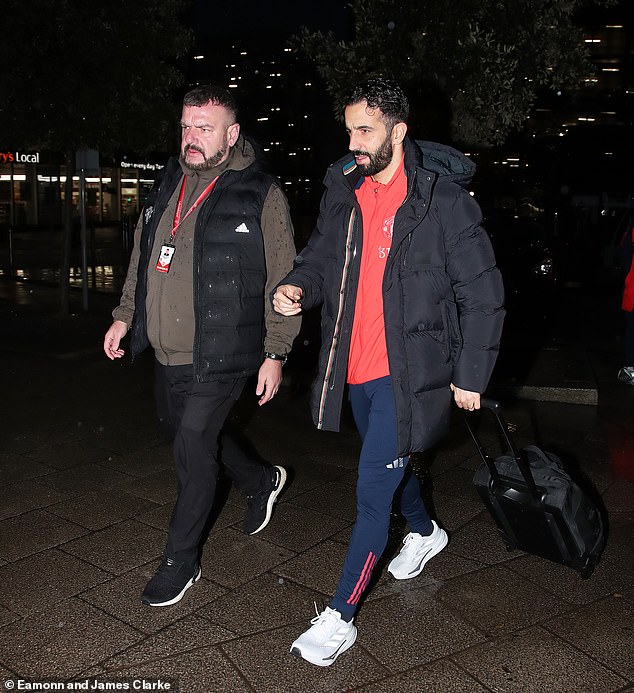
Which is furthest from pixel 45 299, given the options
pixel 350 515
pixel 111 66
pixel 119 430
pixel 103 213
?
pixel 103 213

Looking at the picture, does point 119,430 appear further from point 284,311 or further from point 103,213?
point 103,213

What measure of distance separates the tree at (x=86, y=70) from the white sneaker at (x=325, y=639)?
9.30 meters

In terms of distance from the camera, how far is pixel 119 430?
6.50 metres

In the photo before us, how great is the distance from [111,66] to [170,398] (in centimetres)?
835

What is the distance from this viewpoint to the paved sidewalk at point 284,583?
3186 mm

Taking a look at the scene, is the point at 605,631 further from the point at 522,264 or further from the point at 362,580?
the point at 522,264

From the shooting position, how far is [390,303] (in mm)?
3221

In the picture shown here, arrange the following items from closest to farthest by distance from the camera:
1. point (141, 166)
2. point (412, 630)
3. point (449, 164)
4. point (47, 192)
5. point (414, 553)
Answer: point (449, 164) < point (412, 630) < point (414, 553) < point (47, 192) < point (141, 166)

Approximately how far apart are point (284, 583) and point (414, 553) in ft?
2.07

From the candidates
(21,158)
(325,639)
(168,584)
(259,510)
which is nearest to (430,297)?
(325,639)

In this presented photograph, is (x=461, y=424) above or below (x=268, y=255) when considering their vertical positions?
below

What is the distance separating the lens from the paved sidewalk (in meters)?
3.19

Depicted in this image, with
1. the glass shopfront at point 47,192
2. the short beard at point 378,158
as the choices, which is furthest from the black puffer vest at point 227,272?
the glass shopfront at point 47,192

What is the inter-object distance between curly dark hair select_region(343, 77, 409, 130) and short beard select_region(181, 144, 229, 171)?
27.8 inches
